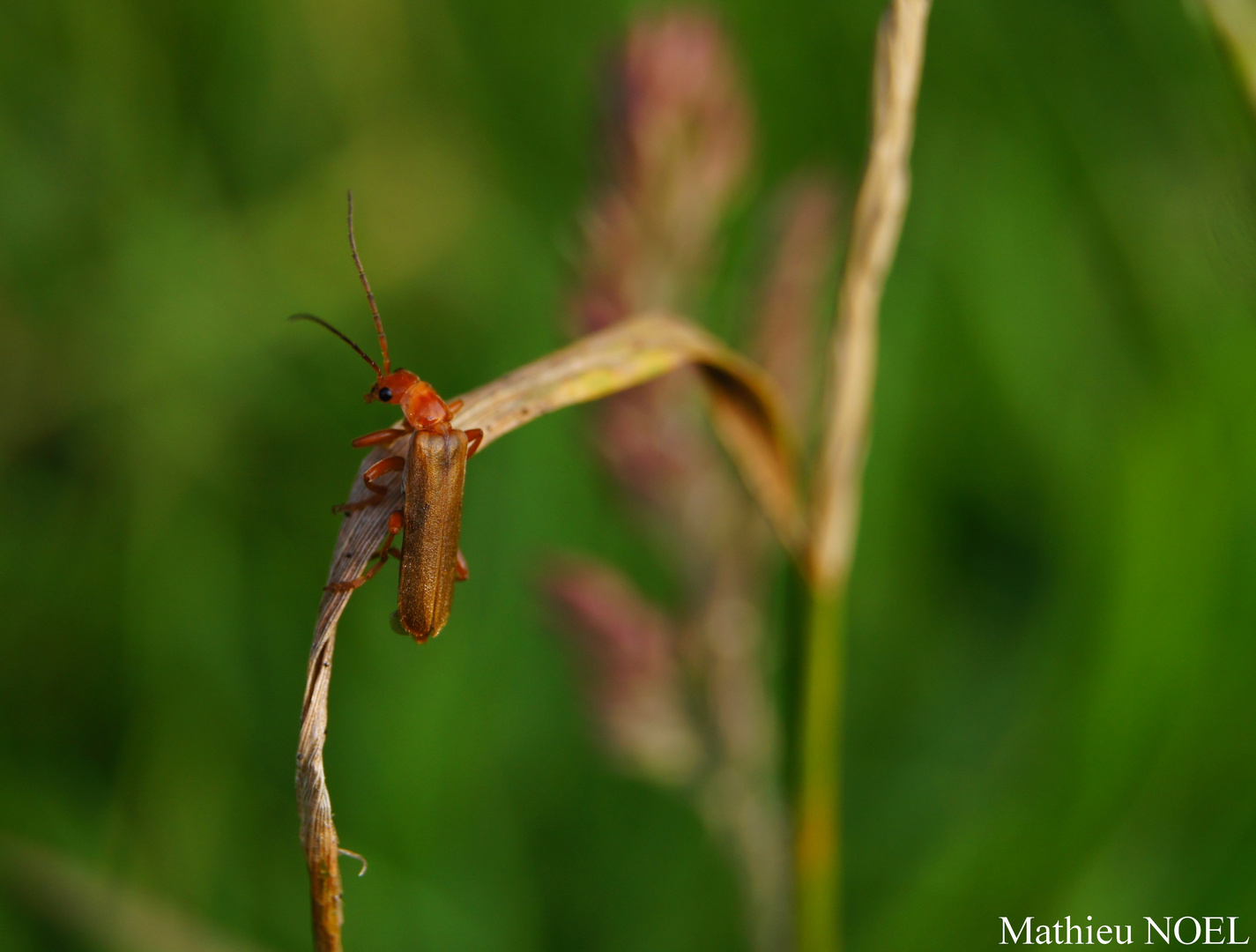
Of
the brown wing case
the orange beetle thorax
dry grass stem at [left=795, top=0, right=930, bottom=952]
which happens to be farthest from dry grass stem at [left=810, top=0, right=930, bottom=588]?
the orange beetle thorax

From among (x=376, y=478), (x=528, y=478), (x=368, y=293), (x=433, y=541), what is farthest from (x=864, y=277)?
(x=528, y=478)

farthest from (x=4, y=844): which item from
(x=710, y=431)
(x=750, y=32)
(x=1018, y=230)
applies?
(x=750, y=32)

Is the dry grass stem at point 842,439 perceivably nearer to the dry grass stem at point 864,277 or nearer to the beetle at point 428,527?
the dry grass stem at point 864,277

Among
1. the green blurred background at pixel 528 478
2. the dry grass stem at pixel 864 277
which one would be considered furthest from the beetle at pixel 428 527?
the dry grass stem at pixel 864 277

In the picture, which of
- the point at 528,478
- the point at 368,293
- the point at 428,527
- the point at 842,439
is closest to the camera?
the point at 842,439

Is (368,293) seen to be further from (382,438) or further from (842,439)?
(842,439)
